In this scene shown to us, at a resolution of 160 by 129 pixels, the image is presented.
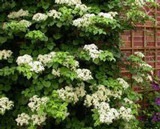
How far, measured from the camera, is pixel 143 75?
4.20 meters

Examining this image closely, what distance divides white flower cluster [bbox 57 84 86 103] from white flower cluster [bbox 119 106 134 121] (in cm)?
35

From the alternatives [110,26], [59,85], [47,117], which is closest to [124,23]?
[110,26]

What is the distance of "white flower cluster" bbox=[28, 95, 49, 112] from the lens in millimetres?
3405

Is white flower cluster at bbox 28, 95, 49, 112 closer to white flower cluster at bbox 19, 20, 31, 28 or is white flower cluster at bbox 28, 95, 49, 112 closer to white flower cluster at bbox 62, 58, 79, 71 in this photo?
white flower cluster at bbox 62, 58, 79, 71

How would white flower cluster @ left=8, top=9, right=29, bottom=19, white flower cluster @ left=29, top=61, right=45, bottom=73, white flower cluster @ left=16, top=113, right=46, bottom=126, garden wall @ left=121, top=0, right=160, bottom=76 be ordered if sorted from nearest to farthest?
white flower cluster @ left=29, top=61, right=45, bottom=73, white flower cluster @ left=16, top=113, right=46, bottom=126, white flower cluster @ left=8, top=9, right=29, bottom=19, garden wall @ left=121, top=0, right=160, bottom=76

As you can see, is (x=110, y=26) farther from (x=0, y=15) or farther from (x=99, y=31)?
(x=0, y=15)

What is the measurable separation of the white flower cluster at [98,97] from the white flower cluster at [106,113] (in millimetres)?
57

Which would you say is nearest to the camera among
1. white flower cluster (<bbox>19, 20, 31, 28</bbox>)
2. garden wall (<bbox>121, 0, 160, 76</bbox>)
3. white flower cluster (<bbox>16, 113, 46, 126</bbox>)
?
white flower cluster (<bbox>16, 113, 46, 126</bbox>)

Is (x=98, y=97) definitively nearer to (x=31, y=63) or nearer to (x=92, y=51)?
(x=92, y=51)

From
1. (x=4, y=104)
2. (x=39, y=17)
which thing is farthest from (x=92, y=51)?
(x=4, y=104)

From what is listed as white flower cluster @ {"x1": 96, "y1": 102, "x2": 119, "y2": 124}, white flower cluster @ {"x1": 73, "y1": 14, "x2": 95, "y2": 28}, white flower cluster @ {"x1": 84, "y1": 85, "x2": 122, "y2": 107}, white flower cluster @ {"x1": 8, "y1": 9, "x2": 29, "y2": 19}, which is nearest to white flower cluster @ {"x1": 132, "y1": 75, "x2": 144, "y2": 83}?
white flower cluster @ {"x1": 84, "y1": 85, "x2": 122, "y2": 107}

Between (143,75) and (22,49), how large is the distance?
1246 millimetres

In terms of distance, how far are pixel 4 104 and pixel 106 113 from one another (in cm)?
86

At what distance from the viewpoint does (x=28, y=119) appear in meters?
3.55
